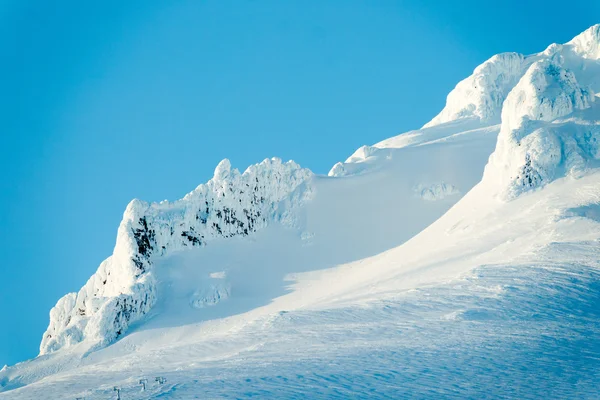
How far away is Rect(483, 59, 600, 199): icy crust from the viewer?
214 ft

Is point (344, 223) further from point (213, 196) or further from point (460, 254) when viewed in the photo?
point (460, 254)

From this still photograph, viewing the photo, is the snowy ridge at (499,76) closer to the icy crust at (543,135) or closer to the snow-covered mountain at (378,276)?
the snow-covered mountain at (378,276)

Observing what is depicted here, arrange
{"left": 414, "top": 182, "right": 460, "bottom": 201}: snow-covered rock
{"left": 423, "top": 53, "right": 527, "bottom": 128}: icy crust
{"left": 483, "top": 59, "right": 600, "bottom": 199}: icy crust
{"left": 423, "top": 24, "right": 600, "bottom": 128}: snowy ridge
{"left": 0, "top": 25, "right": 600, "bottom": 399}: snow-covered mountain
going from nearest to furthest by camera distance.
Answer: {"left": 0, "top": 25, "right": 600, "bottom": 399}: snow-covered mountain → {"left": 483, "top": 59, "right": 600, "bottom": 199}: icy crust → {"left": 414, "top": 182, "right": 460, "bottom": 201}: snow-covered rock → {"left": 423, "top": 24, "right": 600, "bottom": 128}: snowy ridge → {"left": 423, "top": 53, "right": 527, "bottom": 128}: icy crust

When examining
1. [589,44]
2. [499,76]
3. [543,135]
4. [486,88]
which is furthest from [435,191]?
[589,44]

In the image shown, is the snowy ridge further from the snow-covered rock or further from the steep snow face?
the snow-covered rock

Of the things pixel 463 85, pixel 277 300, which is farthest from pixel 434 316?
pixel 463 85

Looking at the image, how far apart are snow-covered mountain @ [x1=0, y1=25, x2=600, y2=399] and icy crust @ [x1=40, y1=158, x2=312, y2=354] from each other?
0.28 metres

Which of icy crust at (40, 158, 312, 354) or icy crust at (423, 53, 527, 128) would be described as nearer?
icy crust at (40, 158, 312, 354)

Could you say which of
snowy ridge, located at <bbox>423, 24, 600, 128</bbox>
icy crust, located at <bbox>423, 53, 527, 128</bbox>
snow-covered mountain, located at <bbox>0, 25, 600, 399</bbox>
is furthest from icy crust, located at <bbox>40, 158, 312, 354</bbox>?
snowy ridge, located at <bbox>423, 24, 600, 128</bbox>

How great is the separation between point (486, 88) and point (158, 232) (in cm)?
10988

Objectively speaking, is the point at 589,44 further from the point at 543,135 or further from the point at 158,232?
the point at 158,232

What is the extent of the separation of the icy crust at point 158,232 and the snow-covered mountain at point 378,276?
0.28 meters

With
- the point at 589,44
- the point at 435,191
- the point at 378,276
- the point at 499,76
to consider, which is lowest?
the point at 378,276

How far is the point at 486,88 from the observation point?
159m
